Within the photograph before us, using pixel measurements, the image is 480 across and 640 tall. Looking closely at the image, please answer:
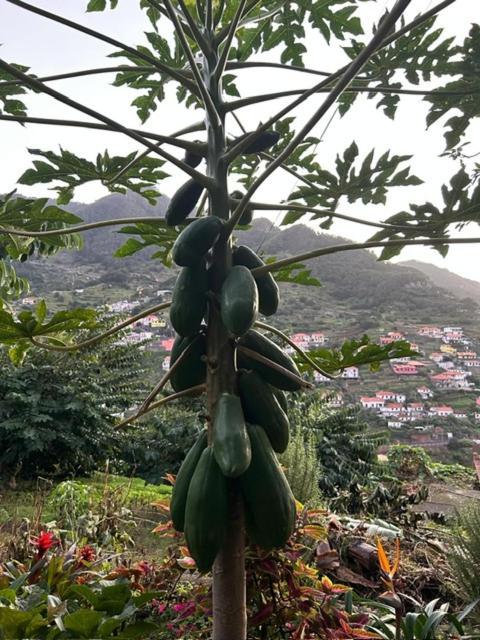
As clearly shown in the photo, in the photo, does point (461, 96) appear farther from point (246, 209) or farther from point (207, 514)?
point (207, 514)

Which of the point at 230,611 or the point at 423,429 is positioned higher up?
the point at 230,611

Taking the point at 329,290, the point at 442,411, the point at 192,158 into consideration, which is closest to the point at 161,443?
the point at 192,158

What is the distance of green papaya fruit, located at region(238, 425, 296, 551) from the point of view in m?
1.08

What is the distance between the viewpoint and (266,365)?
125cm

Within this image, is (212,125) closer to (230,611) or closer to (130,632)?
(230,611)

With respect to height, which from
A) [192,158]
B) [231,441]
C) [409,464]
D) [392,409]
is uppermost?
[192,158]

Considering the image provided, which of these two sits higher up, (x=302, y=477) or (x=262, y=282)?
(x=262, y=282)

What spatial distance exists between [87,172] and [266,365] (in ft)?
3.07

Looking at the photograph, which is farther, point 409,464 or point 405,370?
point 405,370

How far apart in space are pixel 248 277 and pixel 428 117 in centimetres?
124

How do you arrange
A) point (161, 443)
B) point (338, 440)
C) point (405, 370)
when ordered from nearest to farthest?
point (338, 440) → point (161, 443) → point (405, 370)

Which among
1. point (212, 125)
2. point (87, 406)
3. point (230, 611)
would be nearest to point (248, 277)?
point (212, 125)

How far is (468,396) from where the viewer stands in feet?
61.8

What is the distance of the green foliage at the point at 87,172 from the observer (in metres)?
1.60
